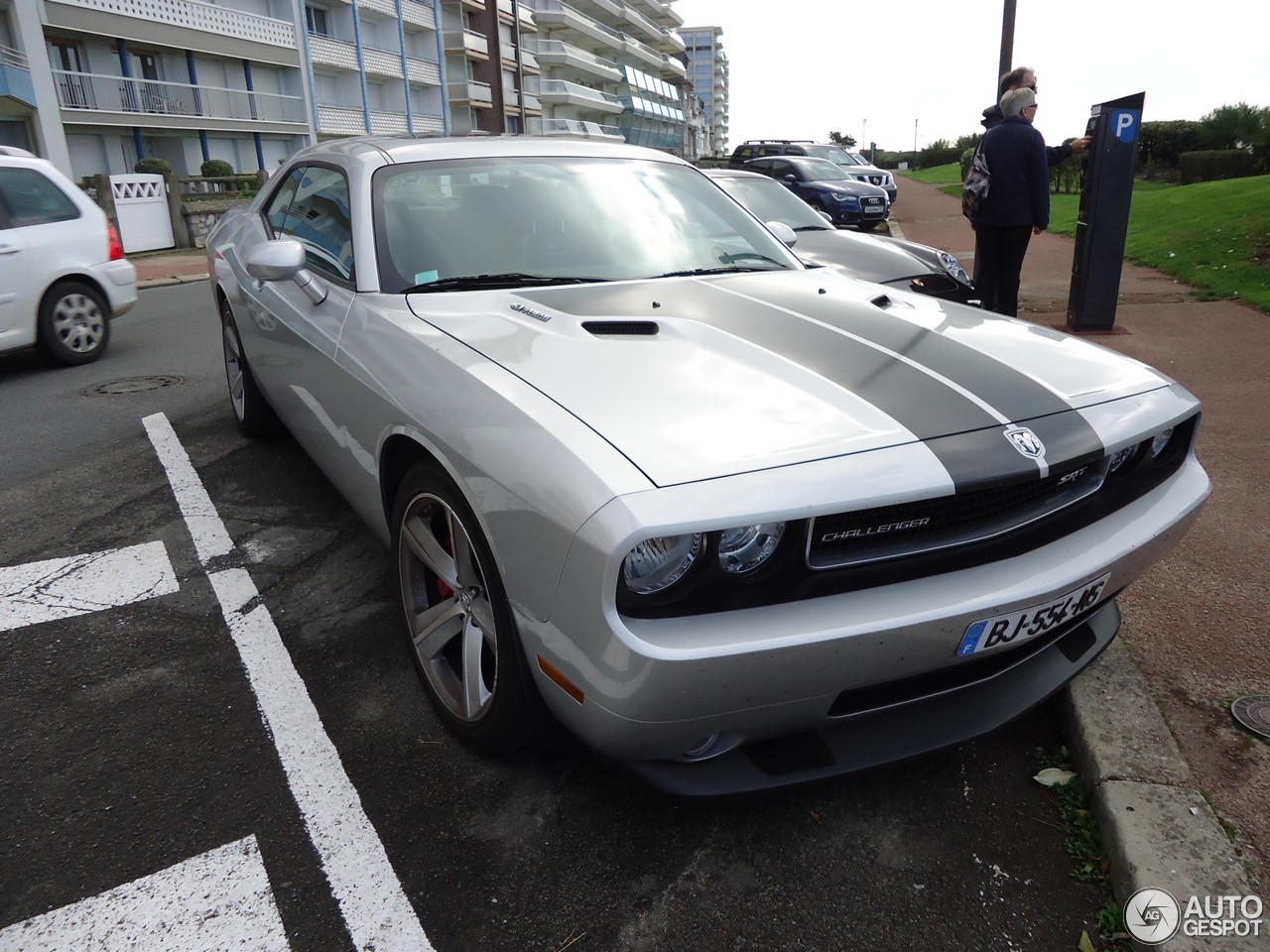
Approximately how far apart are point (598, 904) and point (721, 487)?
97 cm

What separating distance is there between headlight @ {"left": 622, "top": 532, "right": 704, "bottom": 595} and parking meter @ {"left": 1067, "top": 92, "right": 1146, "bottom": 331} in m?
7.09

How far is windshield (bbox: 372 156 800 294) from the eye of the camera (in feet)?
10.3

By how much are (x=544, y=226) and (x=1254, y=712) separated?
263 cm

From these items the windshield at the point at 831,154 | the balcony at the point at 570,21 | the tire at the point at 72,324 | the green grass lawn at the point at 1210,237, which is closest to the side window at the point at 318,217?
the tire at the point at 72,324

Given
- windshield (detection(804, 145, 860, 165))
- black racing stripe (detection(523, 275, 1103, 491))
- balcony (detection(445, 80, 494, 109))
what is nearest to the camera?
black racing stripe (detection(523, 275, 1103, 491))

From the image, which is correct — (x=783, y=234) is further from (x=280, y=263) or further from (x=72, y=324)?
(x=72, y=324)

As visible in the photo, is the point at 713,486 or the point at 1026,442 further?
the point at 1026,442

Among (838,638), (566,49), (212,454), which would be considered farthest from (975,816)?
(566,49)

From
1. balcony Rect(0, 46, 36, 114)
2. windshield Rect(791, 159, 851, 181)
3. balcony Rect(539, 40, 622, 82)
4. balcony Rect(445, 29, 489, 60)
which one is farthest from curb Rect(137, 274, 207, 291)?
balcony Rect(539, 40, 622, 82)

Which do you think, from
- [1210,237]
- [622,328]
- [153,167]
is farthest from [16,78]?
[622,328]

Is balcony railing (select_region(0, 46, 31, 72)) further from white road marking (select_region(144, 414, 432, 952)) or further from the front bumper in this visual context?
the front bumper

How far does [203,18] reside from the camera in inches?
1215

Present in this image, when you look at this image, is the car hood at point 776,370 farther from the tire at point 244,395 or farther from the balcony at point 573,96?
the balcony at point 573,96

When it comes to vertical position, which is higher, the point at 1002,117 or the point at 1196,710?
the point at 1002,117
